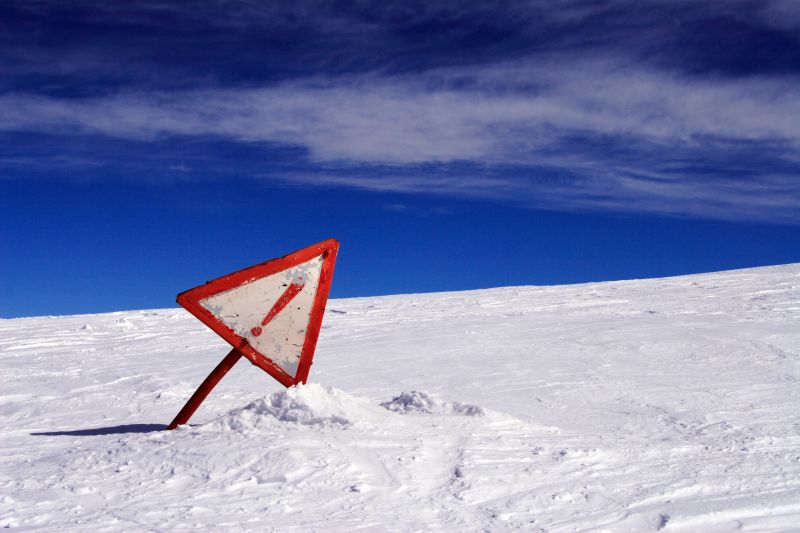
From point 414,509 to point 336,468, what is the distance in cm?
53

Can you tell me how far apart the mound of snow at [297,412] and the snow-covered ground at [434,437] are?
0.01 metres

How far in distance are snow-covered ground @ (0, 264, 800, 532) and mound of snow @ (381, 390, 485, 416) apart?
14mm

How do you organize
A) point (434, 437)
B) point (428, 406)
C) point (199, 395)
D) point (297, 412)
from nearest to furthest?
point (434, 437), point (297, 412), point (199, 395), point (428, 406)

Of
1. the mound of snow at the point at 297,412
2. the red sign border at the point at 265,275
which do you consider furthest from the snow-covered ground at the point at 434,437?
the red sign border at the point at 265,275

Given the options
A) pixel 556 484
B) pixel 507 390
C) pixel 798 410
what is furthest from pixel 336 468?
pixel 798 410

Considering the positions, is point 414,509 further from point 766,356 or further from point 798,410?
point 766,356

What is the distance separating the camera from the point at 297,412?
404cm

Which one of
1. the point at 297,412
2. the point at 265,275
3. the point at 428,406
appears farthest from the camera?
the point at 428,406

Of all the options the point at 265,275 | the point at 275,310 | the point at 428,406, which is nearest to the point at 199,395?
the point at 275,310

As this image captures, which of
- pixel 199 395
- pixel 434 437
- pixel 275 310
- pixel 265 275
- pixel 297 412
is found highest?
pixel 265 275

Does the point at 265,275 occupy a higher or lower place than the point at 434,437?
higher

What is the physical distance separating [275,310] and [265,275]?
208 millimetres

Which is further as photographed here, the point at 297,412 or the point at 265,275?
the point at 265,275

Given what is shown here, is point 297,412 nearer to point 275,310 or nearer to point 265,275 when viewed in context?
point 275,310
